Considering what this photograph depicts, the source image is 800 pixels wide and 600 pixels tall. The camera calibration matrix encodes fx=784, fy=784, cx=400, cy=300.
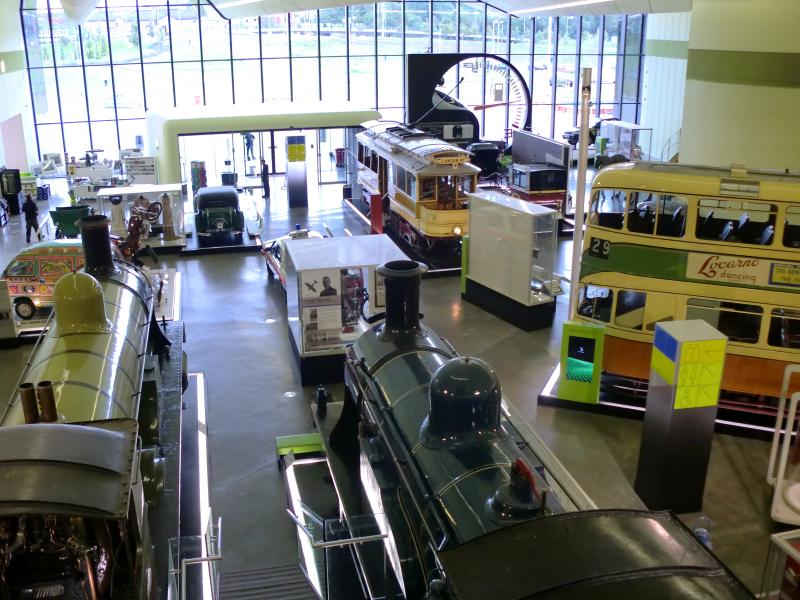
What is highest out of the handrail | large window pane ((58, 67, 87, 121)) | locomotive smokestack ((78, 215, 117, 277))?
large window pane ((58, 67, 87, 121))

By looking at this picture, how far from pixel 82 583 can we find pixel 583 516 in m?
3.56

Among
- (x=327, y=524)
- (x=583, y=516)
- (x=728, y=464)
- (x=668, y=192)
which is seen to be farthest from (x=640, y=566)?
(x=668, y=192)

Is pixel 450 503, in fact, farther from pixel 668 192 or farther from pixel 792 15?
pixel 792 15

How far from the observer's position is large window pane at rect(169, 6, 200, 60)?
102 feet

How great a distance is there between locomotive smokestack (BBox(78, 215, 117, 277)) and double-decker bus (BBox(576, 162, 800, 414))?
23.1ft

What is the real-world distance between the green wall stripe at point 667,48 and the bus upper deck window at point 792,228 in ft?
66.0

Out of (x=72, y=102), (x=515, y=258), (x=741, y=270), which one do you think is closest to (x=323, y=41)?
(x=515, y=258)

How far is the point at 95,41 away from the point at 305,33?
361 inches

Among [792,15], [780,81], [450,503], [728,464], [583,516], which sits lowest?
[728,464]

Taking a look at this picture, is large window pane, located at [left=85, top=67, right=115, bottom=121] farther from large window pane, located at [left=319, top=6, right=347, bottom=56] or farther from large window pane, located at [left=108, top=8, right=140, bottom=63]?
large window pane, located at [left=319, top=6, right=347, bottom=56]

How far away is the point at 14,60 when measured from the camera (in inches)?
1098

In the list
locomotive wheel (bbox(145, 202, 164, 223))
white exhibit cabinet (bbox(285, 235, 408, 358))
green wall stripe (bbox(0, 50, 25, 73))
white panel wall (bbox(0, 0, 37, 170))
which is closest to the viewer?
white exhibit cabinet (bbox(285, 235, 408, 358))

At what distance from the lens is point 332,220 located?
23688 millimetres

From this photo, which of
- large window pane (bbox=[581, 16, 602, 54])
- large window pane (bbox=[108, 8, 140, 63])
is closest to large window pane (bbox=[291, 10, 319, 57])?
large window pane (bbox=[108, 8, 140, 63])
